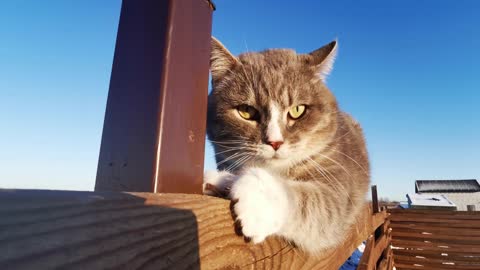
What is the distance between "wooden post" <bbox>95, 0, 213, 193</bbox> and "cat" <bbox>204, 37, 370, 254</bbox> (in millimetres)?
510

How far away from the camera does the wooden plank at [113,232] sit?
0.30m

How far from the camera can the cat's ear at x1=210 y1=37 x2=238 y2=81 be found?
2.06 metres

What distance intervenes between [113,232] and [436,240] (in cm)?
762

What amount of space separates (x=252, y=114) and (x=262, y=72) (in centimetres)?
40

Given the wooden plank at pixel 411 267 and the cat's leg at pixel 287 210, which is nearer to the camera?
the cat's leg at pixel 287 210

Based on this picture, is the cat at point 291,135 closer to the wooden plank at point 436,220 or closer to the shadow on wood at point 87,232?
the shadow on wood at point 87,232

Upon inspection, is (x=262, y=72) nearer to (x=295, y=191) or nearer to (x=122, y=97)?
(x=295, y=191)

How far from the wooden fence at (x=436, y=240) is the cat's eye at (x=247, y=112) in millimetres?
6219

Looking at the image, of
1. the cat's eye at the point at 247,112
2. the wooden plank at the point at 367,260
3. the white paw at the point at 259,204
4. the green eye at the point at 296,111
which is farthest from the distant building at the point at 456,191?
the white paw at the point at 259,204

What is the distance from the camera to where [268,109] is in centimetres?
190

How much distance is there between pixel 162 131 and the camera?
720 millimetres

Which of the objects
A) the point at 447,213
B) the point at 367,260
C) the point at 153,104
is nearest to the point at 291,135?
the point at 153,104

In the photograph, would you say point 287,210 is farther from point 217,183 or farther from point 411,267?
point 411,267

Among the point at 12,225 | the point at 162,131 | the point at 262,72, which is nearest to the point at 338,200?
the point at 262,72
